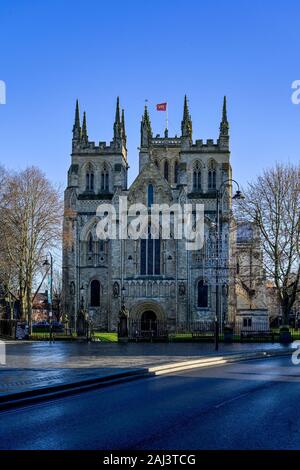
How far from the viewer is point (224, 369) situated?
23.8 meters

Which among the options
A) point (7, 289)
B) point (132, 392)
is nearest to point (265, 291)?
point (7, 289)

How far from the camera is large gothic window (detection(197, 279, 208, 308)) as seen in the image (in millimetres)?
62156

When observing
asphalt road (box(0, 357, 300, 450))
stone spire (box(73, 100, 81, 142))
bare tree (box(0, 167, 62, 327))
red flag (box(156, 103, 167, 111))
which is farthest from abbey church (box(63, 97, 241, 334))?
asphalt road (box(0, 357, 300, 450))

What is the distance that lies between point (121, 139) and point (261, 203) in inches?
1065

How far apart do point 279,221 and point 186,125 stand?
26395 millimetres

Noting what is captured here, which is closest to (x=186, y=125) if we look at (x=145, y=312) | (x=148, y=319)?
(x=145, y=312)

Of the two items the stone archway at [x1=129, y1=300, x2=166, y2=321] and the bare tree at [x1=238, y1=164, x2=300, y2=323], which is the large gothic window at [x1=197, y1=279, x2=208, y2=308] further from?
the bare tree at [x1=238, y1=164, x2=300, y2=323]

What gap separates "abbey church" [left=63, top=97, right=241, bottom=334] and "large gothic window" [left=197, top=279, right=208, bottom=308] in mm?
92

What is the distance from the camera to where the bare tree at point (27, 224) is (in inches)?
1839

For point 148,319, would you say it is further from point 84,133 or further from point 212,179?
point 84,133

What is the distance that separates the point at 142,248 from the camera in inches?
2486

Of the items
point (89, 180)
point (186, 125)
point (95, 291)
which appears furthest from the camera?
point (186, 125)

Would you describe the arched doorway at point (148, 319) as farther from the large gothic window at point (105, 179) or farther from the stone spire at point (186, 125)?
the stone spire at point (186, 125)
